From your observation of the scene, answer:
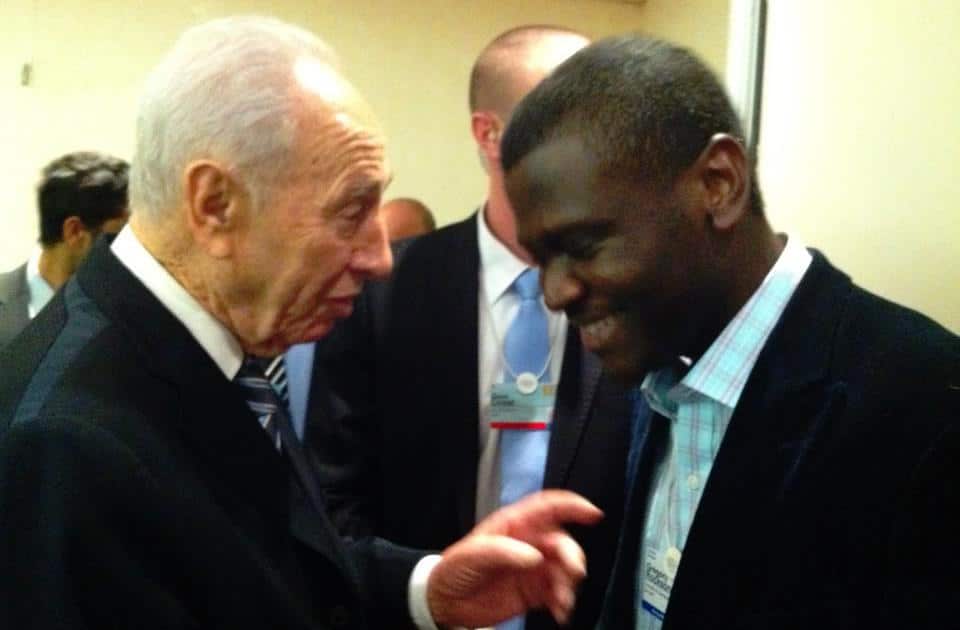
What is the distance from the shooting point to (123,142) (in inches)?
148

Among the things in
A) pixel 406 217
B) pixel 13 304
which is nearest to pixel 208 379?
pixel 13 304

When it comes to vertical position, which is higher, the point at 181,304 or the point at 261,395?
the point at 181,304

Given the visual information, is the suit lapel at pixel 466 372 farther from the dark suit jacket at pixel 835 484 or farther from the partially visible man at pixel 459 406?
the dark suit jacket at pixel 835 484

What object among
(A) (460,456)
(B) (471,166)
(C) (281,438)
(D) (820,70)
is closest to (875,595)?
(C) (281,438)

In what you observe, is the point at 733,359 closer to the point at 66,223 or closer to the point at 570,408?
the point at 570,408

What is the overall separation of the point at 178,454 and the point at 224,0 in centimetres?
324

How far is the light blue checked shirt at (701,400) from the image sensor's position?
0.97 m

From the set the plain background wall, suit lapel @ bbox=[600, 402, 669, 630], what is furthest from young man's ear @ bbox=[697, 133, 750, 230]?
the plain background wall

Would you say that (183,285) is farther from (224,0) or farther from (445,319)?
(224,0)

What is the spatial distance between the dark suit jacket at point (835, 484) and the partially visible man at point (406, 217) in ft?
8.81

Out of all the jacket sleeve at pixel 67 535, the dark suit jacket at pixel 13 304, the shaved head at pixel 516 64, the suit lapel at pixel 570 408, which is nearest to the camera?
the jacket sleeve at pixel 67 535

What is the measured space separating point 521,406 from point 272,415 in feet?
1.68

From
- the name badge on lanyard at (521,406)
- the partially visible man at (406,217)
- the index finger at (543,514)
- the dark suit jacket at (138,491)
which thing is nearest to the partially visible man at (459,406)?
the name badge on lanyard at (521,406)

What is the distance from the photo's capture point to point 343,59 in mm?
3752
